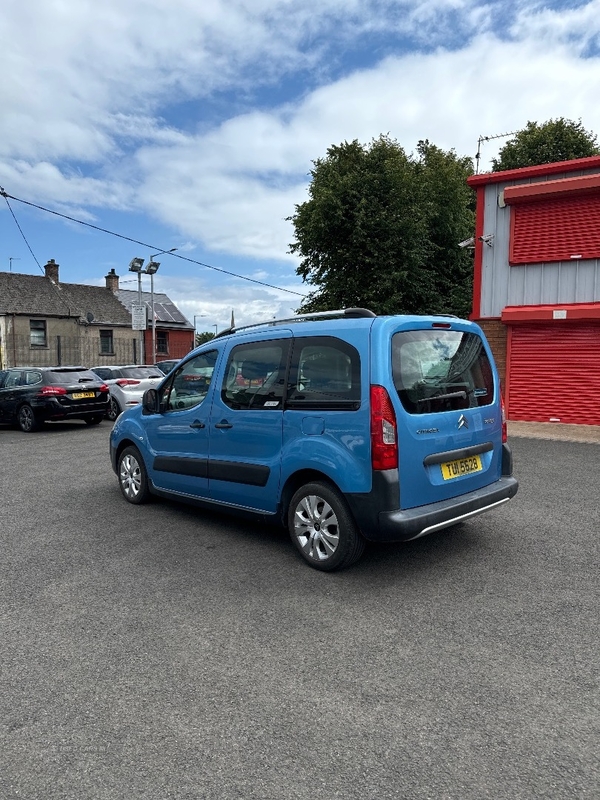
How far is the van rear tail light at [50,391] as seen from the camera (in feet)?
45.6

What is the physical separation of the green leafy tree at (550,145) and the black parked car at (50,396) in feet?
83.9

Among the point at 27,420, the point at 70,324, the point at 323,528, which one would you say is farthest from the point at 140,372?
the point at 70,324

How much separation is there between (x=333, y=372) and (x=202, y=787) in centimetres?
276

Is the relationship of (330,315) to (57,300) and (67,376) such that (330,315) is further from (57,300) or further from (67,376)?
(57,300)

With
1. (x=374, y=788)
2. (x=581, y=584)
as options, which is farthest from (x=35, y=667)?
(x=581, y=584)

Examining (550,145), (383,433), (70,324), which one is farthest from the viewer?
(70,324)

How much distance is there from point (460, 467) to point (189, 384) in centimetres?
271

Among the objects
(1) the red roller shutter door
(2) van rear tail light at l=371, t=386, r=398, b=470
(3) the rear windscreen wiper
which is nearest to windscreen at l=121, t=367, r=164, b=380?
(1) the red roller shutter door

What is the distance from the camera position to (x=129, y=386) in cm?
1622

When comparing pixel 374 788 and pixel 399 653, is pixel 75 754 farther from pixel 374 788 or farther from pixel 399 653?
pixel 399 653

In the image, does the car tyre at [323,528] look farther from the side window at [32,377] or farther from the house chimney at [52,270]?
the house chimney at [52,270]

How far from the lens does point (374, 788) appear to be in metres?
2.22

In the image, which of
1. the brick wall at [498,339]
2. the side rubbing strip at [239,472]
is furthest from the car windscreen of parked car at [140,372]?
→ the side rubbing strip at [239,472]

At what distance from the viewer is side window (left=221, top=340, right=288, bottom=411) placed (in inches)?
189
